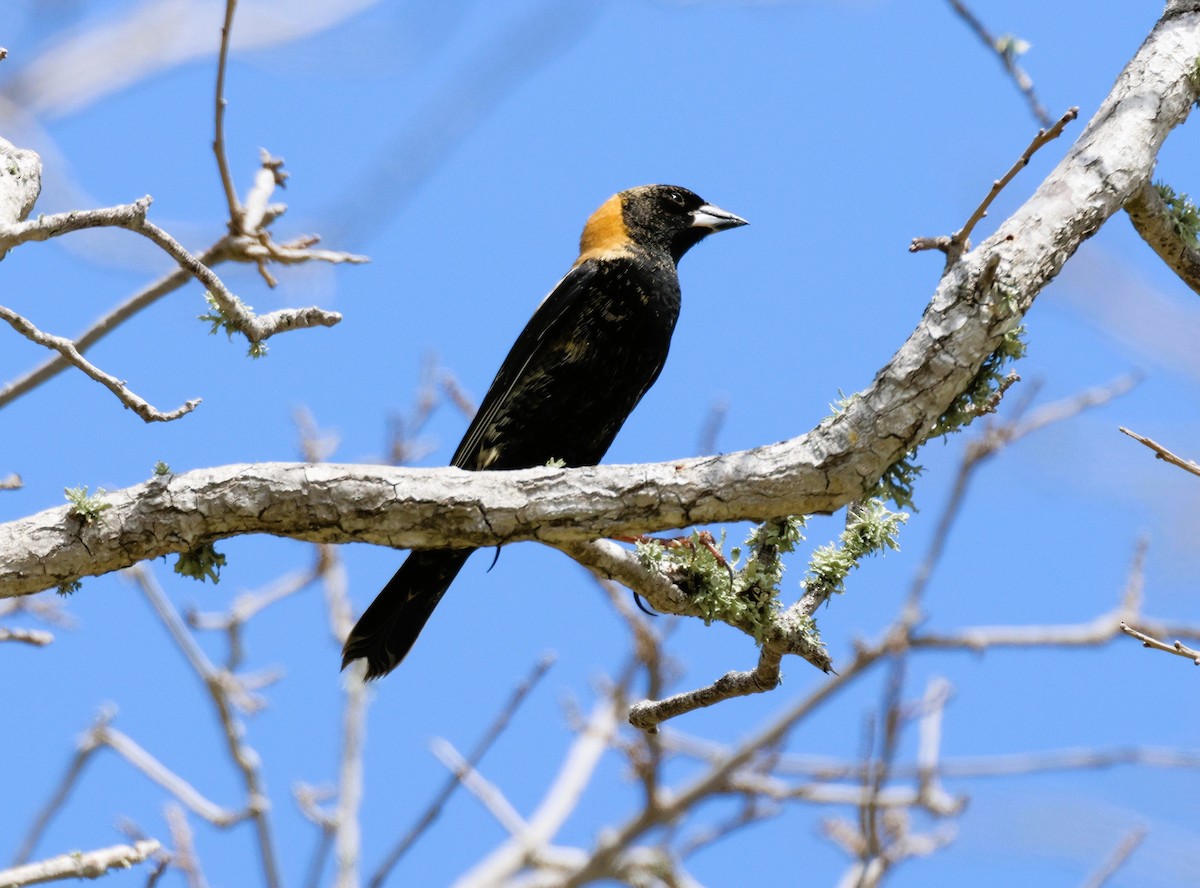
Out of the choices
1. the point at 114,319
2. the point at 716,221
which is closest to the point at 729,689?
the point at 114,319

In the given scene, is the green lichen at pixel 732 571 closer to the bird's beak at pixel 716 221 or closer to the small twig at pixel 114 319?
the small twig at pixel 114 319

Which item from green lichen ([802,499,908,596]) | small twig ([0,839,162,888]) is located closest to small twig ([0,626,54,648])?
small twig ([0,839,162,888])

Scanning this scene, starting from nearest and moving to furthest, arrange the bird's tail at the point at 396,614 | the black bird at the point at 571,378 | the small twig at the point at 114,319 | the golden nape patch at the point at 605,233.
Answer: the small twig at the point at 114,319 → the bird's tail at the point at 396,614 → the black bird at the point at 571,378 → the golden nape patch at the point at 605,233

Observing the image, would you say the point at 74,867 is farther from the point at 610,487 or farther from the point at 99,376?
the point at 610,487

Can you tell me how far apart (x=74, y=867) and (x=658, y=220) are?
11.1 feet

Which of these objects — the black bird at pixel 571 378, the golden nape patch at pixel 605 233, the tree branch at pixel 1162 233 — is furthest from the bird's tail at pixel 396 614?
the tree branch at pixel 1162 233

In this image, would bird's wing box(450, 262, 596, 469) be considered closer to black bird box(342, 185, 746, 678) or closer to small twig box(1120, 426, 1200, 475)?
black bird box(342, 185, 746, 678)

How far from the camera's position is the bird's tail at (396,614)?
3.89 m

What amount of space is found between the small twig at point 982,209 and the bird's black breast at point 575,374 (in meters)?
1.78

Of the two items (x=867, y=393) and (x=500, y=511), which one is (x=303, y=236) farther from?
(x=867, y=393)

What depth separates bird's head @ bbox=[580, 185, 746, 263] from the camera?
5.06 m

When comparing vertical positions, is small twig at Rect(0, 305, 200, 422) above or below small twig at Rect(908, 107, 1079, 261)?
above

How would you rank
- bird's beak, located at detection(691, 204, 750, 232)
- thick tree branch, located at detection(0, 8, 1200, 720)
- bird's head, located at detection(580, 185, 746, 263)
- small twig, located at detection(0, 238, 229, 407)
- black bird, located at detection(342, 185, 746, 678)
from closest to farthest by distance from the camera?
1. thick tree branch, located at detection(0, 8, 1200, 720)
2. small twig, located at detection(0, 238, 229, 407)
3. black bird, located at detection(342, 185, 746, 678)
4. bird's head, located at detection(580, 185, 746, 263)
5. bird's beak, located at detection(691, 204, 750, 232)

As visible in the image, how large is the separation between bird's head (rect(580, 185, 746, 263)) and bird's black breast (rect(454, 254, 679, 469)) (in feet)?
1.80
